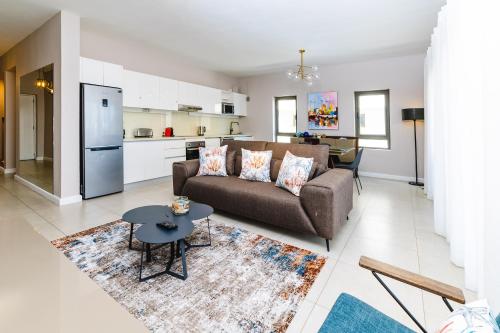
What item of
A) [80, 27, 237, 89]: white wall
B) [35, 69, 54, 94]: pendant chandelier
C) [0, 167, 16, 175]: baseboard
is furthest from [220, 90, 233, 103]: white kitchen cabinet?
[0, 167, 16, 175]: baseboard

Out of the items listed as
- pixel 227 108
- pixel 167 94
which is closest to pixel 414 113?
pixel 227 108

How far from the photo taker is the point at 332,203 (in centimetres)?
237

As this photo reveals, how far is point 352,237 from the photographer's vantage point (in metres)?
2.77

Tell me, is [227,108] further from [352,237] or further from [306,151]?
[352,237]

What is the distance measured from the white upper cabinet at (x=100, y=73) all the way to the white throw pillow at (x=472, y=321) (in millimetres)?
4995

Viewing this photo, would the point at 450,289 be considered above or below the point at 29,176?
below

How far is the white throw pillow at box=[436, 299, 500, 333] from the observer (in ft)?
2.23

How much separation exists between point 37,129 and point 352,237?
19.2ft

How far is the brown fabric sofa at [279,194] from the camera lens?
7.97 feet

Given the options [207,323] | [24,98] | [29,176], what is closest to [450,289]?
[207,323]

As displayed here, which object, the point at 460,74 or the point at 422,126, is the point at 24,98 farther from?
the point at 422,126

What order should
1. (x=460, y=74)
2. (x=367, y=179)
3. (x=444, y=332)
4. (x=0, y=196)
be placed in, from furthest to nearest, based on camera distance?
(x=367, y=179)
(x=0, y=196)
(x=460, y=74)
(x=444, y=332)

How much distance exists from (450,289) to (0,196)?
5.89 meters

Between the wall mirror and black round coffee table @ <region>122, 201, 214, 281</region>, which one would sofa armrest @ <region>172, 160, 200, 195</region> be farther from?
the wall mirror
